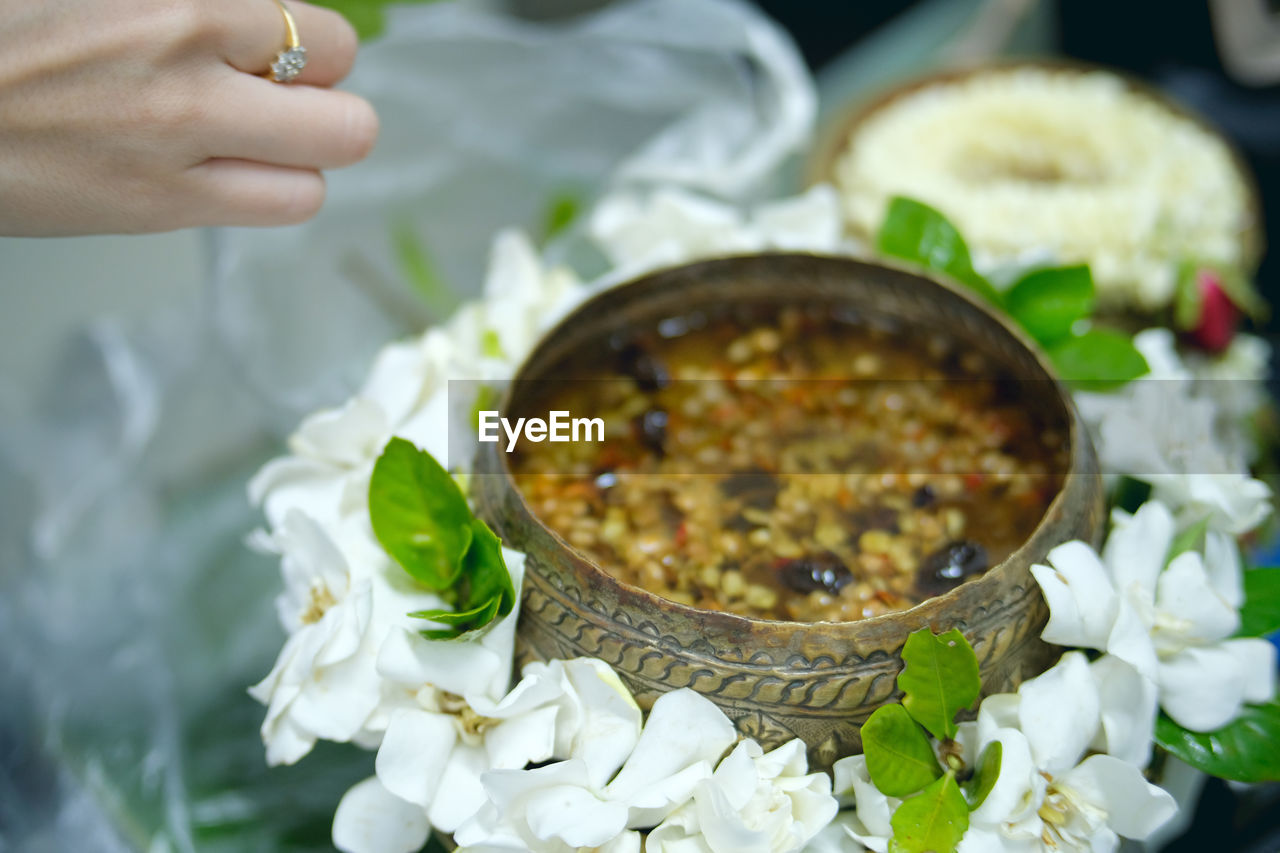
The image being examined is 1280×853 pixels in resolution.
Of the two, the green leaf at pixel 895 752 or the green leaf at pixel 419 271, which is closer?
the green leaf at pixel 895 752

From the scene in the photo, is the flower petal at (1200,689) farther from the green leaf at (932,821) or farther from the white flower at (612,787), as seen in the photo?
the white flower at (612,787)

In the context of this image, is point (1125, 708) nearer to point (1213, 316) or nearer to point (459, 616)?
point (459, 616)

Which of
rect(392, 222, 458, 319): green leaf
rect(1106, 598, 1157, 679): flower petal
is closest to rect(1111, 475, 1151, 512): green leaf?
rect(1106, 598, 1157, 679): flower petal

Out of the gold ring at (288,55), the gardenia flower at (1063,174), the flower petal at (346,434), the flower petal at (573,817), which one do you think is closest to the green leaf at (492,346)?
the flower petal at (346,434)

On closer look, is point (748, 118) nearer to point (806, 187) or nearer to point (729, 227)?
point (806, 187)

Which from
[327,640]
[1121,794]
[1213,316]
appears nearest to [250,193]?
[327,640]

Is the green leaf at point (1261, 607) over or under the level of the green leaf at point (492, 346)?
under
